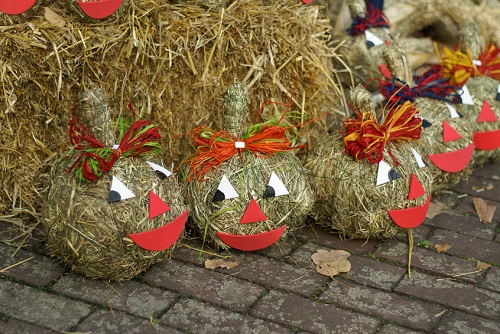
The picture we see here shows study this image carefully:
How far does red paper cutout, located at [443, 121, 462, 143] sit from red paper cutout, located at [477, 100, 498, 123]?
0.49 m

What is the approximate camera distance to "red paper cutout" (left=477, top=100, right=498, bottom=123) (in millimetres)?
4883

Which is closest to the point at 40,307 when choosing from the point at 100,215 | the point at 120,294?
the point at 120,294

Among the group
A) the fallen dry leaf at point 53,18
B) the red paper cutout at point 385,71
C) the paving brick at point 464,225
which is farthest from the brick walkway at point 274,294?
the red paper cutout at point 385,71

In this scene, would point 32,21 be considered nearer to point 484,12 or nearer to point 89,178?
point 89,178

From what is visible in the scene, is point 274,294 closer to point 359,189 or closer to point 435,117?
point 359,189

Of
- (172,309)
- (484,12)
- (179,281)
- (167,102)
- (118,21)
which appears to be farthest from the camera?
(484,12)

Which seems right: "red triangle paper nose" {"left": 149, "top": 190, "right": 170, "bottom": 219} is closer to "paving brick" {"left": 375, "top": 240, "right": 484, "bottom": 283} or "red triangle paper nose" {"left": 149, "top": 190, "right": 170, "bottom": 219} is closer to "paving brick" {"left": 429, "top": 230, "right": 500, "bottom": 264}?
"paving brick" {"left": 375, "top": 240, "right": 484, "bottom": 283}

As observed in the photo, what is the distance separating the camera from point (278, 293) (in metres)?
3.48

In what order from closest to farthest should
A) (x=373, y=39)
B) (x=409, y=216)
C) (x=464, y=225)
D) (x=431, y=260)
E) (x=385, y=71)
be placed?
(x=431, y=260)
(x=409, y=216)
(x=464, y=225)
(x=385, y=71)
(x=373, y=39)

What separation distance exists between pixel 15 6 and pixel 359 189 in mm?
2064

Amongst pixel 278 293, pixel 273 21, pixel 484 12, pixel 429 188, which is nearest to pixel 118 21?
pixel 273 21

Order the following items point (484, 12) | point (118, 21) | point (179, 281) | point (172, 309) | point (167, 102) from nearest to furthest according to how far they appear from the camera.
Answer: point (172, 309) → point (179, 281) → point (118, 21) → point (167, 102) → point (484, 12)

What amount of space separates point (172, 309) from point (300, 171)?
3.55ft

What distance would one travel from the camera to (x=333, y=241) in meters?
4.04
